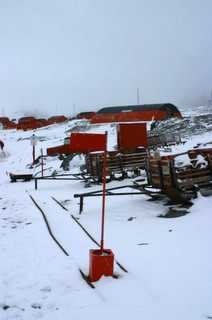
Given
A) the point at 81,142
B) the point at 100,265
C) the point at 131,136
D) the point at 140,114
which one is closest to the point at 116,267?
the point at 100,265

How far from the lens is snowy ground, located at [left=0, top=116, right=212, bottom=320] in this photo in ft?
16.2

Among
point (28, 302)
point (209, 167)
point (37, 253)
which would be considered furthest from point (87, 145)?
point (28, 302)

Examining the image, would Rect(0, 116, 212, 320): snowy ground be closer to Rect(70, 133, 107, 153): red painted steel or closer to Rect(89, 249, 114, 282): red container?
Rect(89, 249, 114, 282): red container

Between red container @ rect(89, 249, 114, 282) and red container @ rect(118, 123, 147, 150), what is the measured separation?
17938 millimetres

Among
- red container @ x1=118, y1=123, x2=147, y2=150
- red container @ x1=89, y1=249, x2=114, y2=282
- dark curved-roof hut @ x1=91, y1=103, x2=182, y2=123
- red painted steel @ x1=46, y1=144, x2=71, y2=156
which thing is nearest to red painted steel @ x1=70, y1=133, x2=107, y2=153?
red painted steel @ x1=46, y1=144, x2=71, y2=156

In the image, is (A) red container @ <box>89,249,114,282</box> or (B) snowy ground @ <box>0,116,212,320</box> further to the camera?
(A) red container @ <box>89,249,114,282</box>

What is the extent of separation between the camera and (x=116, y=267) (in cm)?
644

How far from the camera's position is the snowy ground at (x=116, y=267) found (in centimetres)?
493

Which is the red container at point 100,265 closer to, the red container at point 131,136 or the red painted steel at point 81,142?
the red container at point 131,136

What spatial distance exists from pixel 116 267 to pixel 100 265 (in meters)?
0.60

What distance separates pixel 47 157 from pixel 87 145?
5.29m

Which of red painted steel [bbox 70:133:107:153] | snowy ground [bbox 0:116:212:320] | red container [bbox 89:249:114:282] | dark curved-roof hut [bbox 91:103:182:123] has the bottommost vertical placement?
snowy ground [bbox 0:116:212:320]

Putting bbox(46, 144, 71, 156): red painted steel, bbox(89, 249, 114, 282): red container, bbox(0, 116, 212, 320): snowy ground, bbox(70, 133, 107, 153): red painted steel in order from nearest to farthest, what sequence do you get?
bbox(0, 116, 212, 320): snowy ground < bbox(89, 249, 114, 282): red container < bbox(70, 133, 107, 153): red painted steel < bbox(46, 144, 71, 156): red painted steel

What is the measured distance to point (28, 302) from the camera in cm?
517
